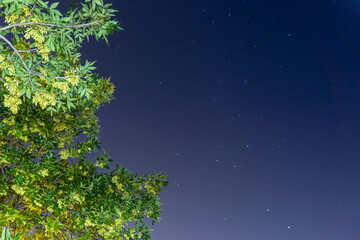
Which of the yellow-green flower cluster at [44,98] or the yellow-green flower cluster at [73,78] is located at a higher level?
the yellow-green flower cluster at [73,78]

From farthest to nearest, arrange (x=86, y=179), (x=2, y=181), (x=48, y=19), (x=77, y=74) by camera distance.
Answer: (x=86, y=179) < (x=2, y=181) < (x=77, y=74) < (x=48, y=19)

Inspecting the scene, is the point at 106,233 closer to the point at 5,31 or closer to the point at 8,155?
the point at 8,155

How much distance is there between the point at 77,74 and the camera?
14.0 feet

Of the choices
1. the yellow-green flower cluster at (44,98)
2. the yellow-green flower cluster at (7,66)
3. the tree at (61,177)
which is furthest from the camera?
the tree at (61,177)

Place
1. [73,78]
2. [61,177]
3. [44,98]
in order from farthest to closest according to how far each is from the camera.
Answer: [61,177]
[44,98]
[73,78]

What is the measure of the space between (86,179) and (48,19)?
4072 mm

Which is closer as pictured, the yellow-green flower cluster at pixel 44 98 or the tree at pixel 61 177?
the yellow-green flower cluster at pixel 44 98

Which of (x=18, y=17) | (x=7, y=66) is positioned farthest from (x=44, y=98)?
(x=18, y=17)

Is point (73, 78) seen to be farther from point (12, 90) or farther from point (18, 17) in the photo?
point (18, 17)

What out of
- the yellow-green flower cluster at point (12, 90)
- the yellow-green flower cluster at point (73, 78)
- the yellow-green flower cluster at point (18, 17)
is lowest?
the yellow-green flower cluster at point (12, 90)

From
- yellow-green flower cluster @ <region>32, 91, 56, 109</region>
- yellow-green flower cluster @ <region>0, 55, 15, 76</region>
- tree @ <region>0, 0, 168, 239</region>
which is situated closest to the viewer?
yellow-green flower cluster @ <region>0, 55, 15, 76</region>

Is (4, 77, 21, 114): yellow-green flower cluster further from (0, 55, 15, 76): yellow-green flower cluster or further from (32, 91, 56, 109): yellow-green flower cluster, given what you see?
(32, 91, 56, 109): yellow-green flower cluster

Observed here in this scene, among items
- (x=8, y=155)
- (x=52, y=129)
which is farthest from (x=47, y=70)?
(x=52, y=129)

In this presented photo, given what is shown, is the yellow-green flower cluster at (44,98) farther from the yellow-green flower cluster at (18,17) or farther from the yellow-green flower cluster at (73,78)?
the yellow-green flower cluster at (18,17)
